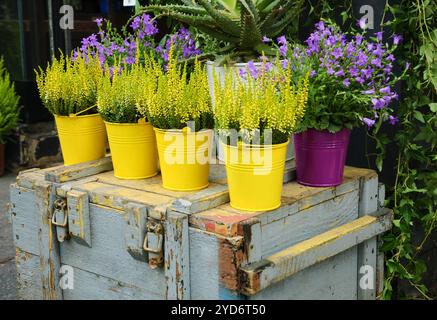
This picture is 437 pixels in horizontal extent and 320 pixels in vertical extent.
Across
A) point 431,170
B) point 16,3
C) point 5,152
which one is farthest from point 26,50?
point 431,170

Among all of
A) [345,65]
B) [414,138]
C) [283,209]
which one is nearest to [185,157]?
[283,209]

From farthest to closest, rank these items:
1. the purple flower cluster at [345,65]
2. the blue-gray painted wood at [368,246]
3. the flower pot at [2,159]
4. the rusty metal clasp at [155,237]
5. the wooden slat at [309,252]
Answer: the flower pot at [2,159] < the blue-gray painted wood at [368,246] < the purple flower cluster at [345,65] < the rusty metal clasp at [155,237] < the wooden slat at [309,252]

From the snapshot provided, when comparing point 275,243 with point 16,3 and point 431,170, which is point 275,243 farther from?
point 16,3

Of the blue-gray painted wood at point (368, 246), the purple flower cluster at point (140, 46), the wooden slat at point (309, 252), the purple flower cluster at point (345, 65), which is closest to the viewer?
the wooden slat at point (309, 252)

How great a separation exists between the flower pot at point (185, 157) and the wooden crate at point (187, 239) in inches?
2.0

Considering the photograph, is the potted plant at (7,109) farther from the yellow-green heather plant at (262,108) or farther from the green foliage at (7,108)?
the yellow-green heather plant at (262,108)

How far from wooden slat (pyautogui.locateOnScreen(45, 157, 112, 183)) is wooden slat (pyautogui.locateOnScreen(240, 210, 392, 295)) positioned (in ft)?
2.60

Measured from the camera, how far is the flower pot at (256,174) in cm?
179

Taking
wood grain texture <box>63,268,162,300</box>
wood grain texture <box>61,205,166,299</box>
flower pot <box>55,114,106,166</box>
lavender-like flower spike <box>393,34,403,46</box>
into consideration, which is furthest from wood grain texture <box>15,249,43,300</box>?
lavender-like flower spike <box>393,34,403,46</box>

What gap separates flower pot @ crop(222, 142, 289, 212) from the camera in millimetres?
1785

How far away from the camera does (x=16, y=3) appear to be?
5512 millimetres

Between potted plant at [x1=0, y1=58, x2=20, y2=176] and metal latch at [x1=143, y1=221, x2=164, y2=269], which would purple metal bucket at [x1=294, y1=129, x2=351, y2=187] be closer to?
metal latch at [x1=143, y1=221, x2=164, y2=269]

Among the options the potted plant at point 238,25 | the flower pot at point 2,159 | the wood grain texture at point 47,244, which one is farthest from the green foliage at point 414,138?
the flower pot at point 2,159
